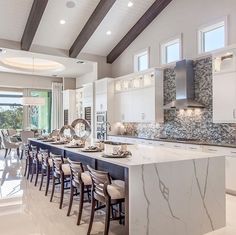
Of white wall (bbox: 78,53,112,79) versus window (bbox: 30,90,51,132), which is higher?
white wall (bbox: 78,53,112,79)

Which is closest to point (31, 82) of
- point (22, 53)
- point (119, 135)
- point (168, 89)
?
point (22, 53)

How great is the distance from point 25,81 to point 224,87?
9.45 m

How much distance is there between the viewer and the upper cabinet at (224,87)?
5.27m

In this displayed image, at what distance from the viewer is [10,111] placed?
12.9 meters

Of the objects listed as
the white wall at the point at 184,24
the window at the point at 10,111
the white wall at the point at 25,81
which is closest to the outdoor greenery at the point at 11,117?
the window at the point at 10,111

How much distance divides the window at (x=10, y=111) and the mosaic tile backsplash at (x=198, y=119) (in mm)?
8162

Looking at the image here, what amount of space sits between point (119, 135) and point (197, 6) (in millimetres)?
4495

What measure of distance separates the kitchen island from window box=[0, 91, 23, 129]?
417 inches

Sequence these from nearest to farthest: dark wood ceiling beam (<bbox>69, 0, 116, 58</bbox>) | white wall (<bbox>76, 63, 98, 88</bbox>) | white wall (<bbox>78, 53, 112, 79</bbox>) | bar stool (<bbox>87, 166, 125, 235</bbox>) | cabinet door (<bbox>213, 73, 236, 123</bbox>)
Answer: bar stool (<bbox>87, 166, 125, 235</bbox>)
cabinet door (<bbox>213, 73, 236, 123</bbox>)
dark wood ceiling beam (<bbox>69, 0, 116, 58</bbox>)
white wall (<bbox>78, 53, 112, 79</bbox>)
white wall (<bbox>76, 63, 98, 88</bbox>)

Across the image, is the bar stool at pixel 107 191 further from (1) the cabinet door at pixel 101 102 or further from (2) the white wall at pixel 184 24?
(1) the cabinet door at pixel 101 102

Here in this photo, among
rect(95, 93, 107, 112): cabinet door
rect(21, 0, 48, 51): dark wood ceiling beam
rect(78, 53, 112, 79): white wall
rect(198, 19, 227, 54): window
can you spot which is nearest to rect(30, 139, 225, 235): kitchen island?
rect(198, 19, 227, 54): window

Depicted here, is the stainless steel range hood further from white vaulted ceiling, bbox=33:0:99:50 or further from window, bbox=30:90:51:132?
window, bbox=30:90:51:132

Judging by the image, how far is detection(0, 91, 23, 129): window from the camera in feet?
42.0

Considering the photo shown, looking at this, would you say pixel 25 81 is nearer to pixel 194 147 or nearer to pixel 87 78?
pixel 87 78
